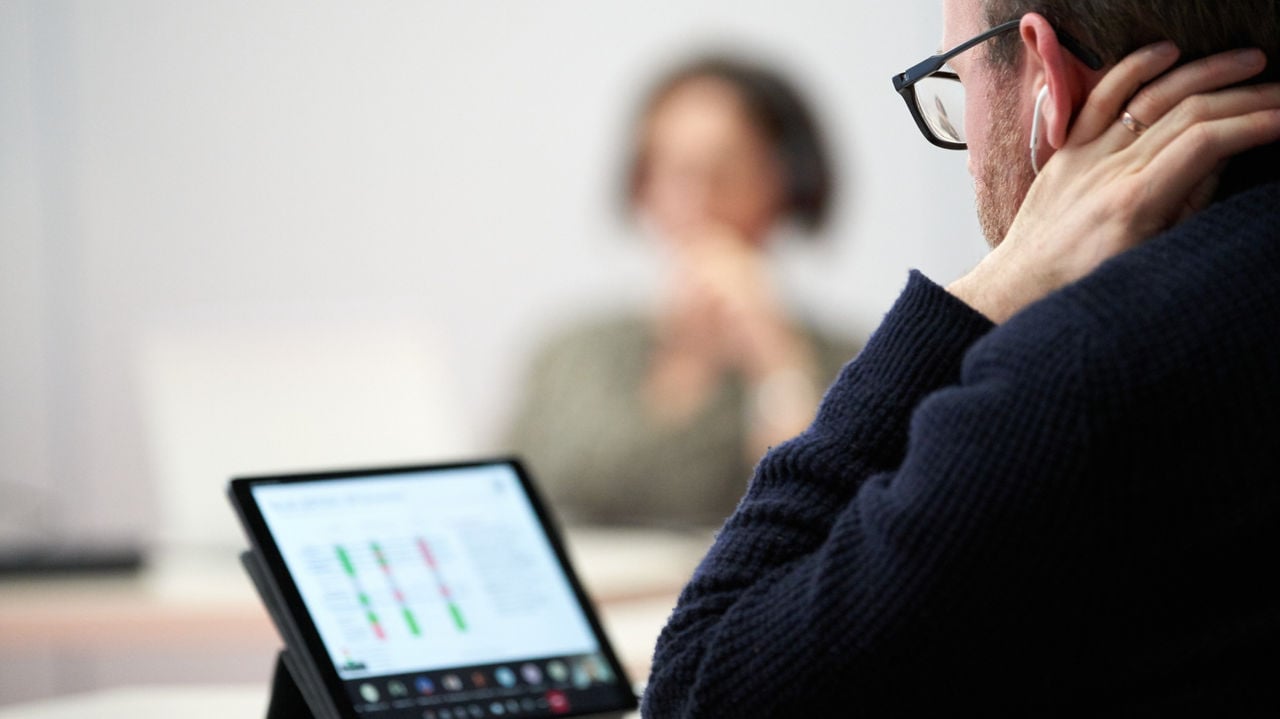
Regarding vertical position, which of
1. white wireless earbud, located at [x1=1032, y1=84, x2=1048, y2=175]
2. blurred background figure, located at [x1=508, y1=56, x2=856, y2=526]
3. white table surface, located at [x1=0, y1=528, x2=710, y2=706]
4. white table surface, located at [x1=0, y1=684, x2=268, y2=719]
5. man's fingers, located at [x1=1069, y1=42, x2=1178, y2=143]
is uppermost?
blurred background figure, located at [x1=508, y1=56, x2=856, y2=526]

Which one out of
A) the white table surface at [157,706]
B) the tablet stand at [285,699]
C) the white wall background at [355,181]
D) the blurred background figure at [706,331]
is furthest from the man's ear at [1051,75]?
the white wall background at [355,181]

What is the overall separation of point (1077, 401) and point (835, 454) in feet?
0.62

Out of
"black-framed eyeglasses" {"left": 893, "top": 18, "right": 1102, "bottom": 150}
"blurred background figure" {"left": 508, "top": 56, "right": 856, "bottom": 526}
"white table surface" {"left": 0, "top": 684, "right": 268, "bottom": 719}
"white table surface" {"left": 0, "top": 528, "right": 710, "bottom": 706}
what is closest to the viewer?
"black-framed eyeglasses" {"left": 893, "top": 18, "right": 1102, "bottom": 150}

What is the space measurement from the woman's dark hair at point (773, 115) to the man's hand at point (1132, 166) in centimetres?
220

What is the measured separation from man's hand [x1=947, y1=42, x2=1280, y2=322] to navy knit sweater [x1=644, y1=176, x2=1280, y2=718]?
1.8 inches

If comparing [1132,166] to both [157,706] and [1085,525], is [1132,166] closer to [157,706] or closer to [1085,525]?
[1085,525]

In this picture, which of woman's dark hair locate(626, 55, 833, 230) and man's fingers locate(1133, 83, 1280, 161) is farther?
woman's dark hair locate(626, 55, 833, 230)

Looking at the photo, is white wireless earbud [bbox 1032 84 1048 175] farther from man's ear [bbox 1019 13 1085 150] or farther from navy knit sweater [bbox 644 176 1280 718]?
navy knit sweater [bbox 644 176 1280 718]

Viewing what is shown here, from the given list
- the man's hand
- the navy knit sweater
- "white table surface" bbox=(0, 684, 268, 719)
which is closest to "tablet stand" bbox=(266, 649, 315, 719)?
"white table surface" bbox=(0, 684, 268, 719)

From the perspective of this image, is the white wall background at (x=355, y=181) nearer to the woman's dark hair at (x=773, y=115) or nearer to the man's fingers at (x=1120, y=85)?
the woman's dark hair at (x=773, y=115)

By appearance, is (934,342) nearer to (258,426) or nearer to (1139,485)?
(1139,485)

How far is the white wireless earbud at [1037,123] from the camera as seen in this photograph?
3.09ft

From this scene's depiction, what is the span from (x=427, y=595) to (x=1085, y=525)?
1.93 ft

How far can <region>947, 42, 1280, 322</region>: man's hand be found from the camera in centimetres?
87
